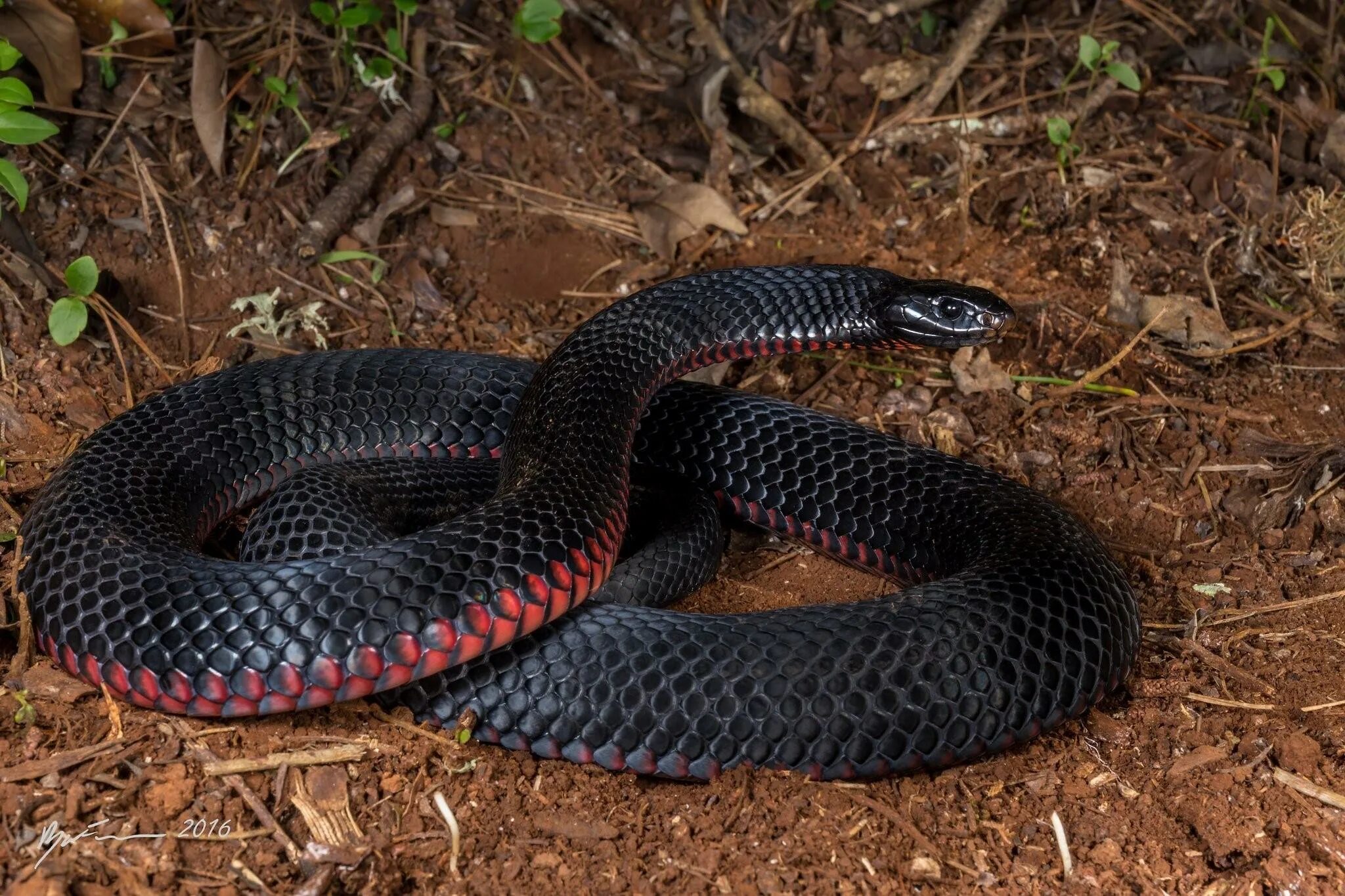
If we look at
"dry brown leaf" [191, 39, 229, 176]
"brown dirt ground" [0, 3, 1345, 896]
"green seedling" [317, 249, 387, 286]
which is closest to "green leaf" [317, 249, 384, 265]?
"green seedling" [317, 249, 387, 286]

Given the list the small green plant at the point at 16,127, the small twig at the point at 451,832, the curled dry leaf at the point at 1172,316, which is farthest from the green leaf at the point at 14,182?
the curled dry leaf at the point at 1172,316

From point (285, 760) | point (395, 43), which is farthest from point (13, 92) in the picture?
point (285, 760)

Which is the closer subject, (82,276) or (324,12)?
(82,276)

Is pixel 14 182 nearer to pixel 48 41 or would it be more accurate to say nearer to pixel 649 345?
pixel 48 41

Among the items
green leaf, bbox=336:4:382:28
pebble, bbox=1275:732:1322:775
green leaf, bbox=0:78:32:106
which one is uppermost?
green leaf, bbox=0:78:32:106

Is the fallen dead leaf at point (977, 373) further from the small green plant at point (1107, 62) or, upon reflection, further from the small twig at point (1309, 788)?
the small twig at point (1309, 788)

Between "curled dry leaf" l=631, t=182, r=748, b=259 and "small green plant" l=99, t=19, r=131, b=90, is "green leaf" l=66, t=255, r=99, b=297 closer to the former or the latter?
"small green plant" l=99, t=19, r=131, b=90
